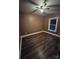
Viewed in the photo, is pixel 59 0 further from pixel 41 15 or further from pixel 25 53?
pixel 25 53

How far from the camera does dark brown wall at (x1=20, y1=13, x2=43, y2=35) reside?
1.72 metres

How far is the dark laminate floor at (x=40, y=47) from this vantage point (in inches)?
67.2

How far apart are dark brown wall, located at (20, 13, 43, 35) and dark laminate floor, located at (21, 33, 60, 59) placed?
10cm

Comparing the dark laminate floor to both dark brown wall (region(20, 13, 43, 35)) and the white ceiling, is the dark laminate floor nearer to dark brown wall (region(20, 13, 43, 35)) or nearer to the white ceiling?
dark brown wall (region(20, 13, 43, 35))

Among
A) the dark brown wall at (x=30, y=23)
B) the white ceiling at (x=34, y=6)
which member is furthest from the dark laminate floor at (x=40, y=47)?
the white ceiling at (x=34, y=6)

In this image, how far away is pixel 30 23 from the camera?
5.75 ft

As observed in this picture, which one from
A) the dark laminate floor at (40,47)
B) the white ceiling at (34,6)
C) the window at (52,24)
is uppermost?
the white ceiling at (34,6)

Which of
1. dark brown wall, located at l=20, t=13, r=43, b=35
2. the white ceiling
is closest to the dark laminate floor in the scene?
dark brown wall, located at l=20, t=13, r=43, b=35

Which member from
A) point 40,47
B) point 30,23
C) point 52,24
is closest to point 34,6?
point 30,23

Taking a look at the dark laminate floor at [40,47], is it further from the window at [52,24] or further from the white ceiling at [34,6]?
the white ceiling at [34,6]

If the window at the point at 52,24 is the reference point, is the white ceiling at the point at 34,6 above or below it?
above

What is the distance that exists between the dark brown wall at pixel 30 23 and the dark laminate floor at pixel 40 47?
0.10 m
